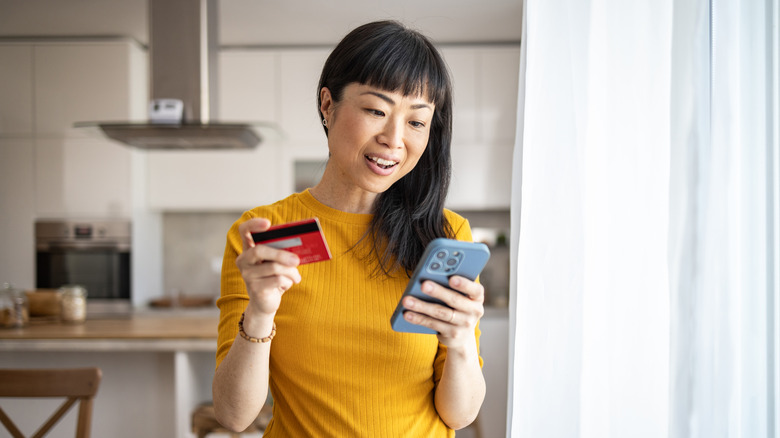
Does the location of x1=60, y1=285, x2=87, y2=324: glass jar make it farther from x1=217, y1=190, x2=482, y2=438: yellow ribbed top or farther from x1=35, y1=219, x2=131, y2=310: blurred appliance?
x1=217, y1=190, x2=482, y2=438: yellow ribbed top

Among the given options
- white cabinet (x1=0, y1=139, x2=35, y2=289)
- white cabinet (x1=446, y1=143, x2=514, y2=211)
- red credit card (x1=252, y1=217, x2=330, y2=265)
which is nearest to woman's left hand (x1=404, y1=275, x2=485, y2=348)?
red credit card (x1=252, y1=217, x2=330, y2=265)

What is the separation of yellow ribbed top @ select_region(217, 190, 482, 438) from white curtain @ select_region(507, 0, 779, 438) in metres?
0.17

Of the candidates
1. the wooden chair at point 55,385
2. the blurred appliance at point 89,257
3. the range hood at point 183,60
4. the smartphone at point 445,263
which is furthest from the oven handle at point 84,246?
the smartphone at point 445,263

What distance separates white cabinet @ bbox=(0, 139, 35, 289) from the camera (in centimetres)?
348

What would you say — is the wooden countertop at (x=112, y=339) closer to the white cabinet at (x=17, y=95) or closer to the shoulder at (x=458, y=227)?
the white cabinet at (x=17, y=95)

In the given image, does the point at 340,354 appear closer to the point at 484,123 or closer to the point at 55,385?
the point at 55,385

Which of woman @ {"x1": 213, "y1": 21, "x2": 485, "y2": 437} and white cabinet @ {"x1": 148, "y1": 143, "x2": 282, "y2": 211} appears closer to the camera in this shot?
woman @ {"x1": 213, "y1": 21, "x2": 485, "y2": 437}

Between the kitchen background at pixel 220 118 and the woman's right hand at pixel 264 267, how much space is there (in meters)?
2.67

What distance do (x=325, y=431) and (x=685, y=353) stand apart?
581 millimetres

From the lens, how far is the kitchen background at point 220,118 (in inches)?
132

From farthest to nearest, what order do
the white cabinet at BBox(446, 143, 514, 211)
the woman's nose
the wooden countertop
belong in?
the white cabinet at BBox(446, 143, 514, 211) < the wooden countertop < the woman's nose

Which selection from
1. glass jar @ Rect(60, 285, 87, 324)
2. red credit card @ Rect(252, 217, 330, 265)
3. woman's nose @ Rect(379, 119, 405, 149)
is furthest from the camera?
glass jar @ Rect(60, 285, 87, 324)

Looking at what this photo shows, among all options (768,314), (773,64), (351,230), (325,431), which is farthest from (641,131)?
(325,431)

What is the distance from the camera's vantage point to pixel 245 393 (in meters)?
0.84
